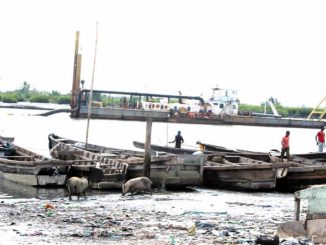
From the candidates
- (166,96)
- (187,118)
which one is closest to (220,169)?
(187,118)

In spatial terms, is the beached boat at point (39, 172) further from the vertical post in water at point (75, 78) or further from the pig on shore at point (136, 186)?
the vertical post in water at point (75, 78)

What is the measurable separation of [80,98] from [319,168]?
7551cm

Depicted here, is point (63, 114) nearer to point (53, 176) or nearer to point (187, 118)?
point (187, 118)

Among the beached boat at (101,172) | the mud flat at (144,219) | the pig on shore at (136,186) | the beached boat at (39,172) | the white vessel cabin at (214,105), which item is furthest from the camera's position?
the white vessel cabin at (214,105)

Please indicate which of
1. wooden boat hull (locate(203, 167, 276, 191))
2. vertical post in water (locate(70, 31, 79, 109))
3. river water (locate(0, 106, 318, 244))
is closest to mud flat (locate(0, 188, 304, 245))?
river water (locate(0, 106, 318, 244))

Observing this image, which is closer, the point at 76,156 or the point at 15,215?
the point at 15,215

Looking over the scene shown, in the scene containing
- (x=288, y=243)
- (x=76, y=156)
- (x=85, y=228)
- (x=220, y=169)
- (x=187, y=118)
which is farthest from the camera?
(x=187, y=118)

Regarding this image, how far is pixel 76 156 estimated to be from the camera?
1072 inches

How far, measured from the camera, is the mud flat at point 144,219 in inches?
489

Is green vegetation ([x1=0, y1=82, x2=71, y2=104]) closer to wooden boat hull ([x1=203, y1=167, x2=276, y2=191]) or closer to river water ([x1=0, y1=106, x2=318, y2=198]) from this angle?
river water ([x1=0, y1=106, x2=318, y2=198])

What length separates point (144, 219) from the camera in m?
15.0

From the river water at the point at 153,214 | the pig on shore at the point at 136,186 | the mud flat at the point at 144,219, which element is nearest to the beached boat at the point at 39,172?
Answer: the river water at the point at 153,214

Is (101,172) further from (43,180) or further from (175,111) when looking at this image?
(175,111)

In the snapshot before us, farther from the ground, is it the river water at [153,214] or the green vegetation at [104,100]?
the green vegetation at [104,100]
